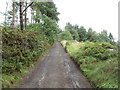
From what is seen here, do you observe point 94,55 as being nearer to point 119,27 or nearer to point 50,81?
point 119,27

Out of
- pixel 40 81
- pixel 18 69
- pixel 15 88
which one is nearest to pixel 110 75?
pixel 40 81

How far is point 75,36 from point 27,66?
4855 cm

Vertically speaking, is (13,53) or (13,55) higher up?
(13,53)

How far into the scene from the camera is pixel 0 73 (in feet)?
18.6

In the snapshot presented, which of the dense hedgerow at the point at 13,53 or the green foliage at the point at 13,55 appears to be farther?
the dense hedgerow at the point at 13,53

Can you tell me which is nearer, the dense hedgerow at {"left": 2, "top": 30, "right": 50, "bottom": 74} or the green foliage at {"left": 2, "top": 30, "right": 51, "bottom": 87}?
the green foliage at {"left": 2, "top": 30, "right": 51, "bottom": 87}

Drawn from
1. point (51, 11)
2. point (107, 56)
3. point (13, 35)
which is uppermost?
point (51, 11)

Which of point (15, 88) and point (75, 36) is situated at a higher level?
point (75, 36)

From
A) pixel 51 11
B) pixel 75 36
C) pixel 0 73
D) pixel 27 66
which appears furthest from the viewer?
pixel 75 36

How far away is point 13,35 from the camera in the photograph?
8.13 m

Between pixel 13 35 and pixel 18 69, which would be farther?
pixel 13 35

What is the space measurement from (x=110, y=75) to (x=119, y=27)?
7.75ft

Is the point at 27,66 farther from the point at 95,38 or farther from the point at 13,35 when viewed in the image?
the point at 95,38

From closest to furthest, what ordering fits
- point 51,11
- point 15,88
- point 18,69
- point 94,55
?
point 15,88, point 18,69, point 94,55, point 51,11
